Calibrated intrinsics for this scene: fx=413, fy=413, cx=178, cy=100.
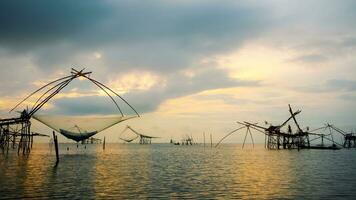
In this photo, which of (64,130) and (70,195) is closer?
(70,195)

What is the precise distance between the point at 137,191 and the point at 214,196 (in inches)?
174

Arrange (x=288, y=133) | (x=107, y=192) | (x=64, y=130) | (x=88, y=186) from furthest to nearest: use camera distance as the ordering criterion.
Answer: (x=288, y=133) → (x=64, y=130) → (x=88, y=186) → (x=107, y=192)

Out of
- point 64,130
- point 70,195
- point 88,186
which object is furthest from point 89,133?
point 70,195

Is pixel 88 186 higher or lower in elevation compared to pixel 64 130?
lower

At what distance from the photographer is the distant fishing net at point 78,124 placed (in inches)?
1777

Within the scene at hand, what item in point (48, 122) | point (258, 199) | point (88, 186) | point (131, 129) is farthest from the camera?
point (131, 129)

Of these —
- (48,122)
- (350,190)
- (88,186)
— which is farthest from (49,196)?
(48,122)

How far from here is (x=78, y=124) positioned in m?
50.3

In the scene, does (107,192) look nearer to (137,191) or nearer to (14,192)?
(137,191)

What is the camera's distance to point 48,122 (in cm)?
4559

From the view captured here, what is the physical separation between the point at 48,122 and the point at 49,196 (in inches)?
1040

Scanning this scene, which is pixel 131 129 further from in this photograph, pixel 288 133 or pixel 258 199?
pixel 258 199

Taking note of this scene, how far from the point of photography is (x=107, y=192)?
22500mm

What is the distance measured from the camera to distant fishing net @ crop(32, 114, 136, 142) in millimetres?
45125
